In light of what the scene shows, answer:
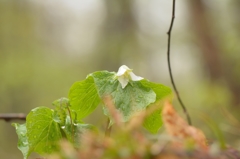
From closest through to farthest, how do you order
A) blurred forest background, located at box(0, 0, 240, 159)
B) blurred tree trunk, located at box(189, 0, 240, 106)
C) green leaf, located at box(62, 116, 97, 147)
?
green leaf, located at box(62, 116, 97, 147)
blurred tree trunk, located at box(189, 0, 240, 106)
blurred forest background, located at box(0, 0, 240, 159)

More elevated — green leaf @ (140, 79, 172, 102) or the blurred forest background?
green leaf @ (140, 79, 172, 102)

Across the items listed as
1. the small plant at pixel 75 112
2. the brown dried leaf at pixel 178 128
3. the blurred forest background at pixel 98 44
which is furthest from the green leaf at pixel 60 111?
the blurred forest background at pixel 98 44

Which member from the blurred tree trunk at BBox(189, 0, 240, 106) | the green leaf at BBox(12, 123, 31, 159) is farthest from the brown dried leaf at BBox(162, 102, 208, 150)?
the blurred tree trunk at BBox(189, 0, 240, 106)

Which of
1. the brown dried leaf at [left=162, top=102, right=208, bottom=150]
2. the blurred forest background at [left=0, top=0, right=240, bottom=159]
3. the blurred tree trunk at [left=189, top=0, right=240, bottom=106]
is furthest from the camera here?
the blurred forest background at [left=0, top=0, right=240, bottom=159]

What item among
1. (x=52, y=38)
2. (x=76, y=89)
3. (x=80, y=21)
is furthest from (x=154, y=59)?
(x=76, y=89)

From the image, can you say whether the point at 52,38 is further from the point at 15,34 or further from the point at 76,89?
the point at 76,89

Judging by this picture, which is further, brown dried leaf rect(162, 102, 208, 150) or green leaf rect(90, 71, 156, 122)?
green leaf rect(90, 71, 156, 122)

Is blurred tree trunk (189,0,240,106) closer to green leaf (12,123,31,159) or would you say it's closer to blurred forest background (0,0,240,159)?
blurred forest background (0,0,240,159)

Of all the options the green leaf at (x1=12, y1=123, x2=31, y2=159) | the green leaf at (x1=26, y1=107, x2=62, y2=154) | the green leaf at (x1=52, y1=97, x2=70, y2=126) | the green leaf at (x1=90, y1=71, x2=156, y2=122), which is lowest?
the green leaf at (x1=12, y1=123, x2=31, y2=159)
